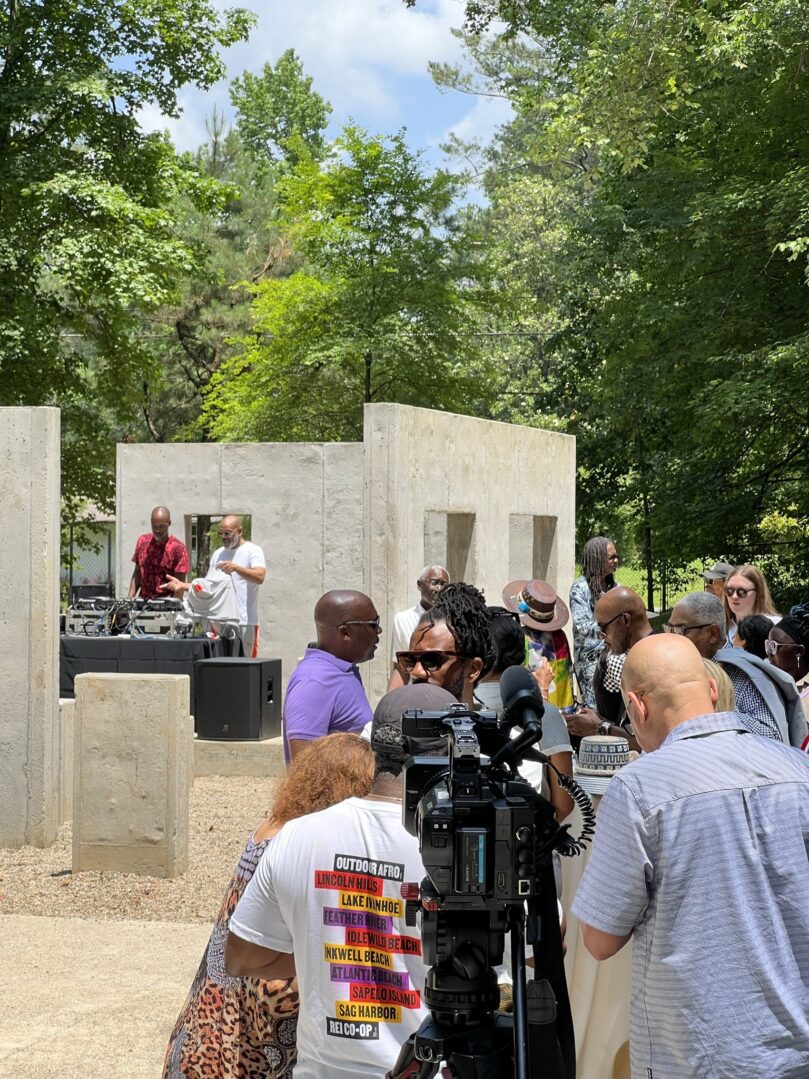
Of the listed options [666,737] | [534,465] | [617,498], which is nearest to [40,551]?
[666,737]

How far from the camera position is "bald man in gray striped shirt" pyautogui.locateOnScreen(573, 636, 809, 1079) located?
9.02 ft

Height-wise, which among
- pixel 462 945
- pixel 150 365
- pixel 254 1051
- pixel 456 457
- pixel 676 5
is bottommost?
pixel 254 1051

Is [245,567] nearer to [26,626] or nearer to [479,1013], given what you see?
[26,626]

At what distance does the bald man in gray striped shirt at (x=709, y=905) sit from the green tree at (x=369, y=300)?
26.6 m

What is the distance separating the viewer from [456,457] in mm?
14195

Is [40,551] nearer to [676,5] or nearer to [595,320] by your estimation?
[676,5]

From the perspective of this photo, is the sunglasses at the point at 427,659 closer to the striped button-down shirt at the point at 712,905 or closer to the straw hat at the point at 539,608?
the striped button-down shirt at the point at 712,905

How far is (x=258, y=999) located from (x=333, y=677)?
6.10 ft

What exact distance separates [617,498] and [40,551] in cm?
2280

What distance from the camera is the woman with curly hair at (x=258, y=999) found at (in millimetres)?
3297

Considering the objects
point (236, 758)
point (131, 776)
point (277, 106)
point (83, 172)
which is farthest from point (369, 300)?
point (277, 106)

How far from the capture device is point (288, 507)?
49.7 ft

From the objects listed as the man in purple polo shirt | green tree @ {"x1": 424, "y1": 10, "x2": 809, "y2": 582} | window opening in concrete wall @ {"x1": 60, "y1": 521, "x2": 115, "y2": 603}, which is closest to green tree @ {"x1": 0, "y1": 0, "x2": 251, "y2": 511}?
window opening in concrete wall @ {"x1": 60, "y1": 521, "x2": 115, "y2": 603}

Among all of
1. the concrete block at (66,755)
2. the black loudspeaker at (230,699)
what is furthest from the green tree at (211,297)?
the concrete block at (66,755)
